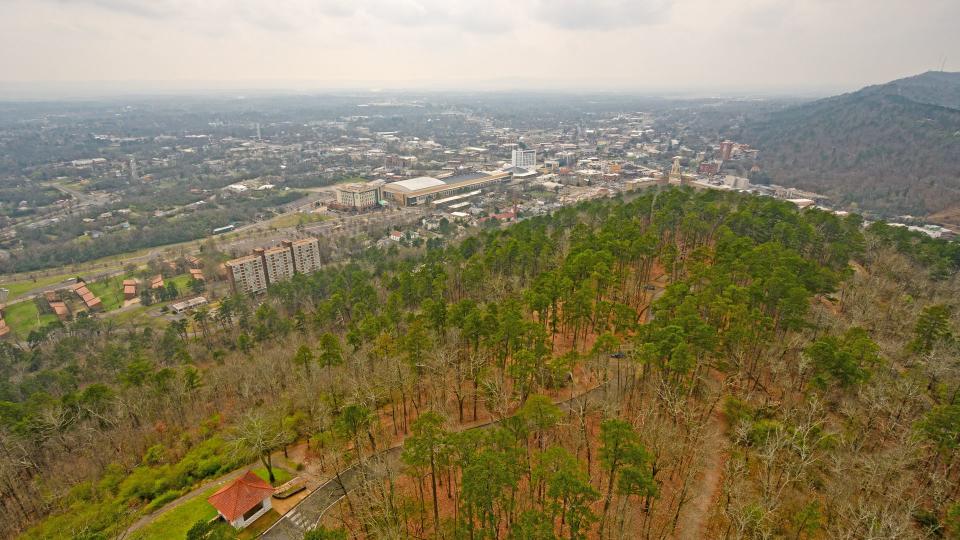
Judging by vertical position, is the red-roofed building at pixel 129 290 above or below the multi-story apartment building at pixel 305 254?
below

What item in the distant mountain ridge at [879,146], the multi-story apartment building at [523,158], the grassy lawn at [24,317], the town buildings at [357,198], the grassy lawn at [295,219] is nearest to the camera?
the grassy lawn at [24,317]

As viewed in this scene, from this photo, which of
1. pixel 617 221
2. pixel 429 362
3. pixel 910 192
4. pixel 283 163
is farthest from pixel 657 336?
pixel 283 163

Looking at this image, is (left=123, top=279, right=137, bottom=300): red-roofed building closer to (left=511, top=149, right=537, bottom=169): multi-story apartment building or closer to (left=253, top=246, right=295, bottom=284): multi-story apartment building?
(left=253, top=246, right=295, bottom=284): multi-story apartment building

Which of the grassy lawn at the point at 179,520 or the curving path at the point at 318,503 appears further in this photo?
the grassy lawn at the point at 179,520

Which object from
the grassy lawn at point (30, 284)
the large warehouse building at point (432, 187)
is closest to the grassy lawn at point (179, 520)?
the grassy lawn at point (30, 284)

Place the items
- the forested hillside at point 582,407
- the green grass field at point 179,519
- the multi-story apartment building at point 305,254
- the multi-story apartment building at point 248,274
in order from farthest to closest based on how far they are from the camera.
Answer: the multi-story apartment building at point 305,254
the multi-story apartment building at point 248,274
the green grass field at point 179,519
the forested hillside at point 582,407

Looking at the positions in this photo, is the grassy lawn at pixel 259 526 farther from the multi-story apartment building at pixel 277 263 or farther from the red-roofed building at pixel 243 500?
the multi-story apartment building at pixel 277 263

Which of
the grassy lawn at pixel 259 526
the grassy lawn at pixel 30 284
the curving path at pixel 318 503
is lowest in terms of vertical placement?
the grassy lawn at pixel 30 284

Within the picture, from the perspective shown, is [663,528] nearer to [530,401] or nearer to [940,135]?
[530,401]

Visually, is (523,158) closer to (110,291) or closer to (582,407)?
(110,291)
